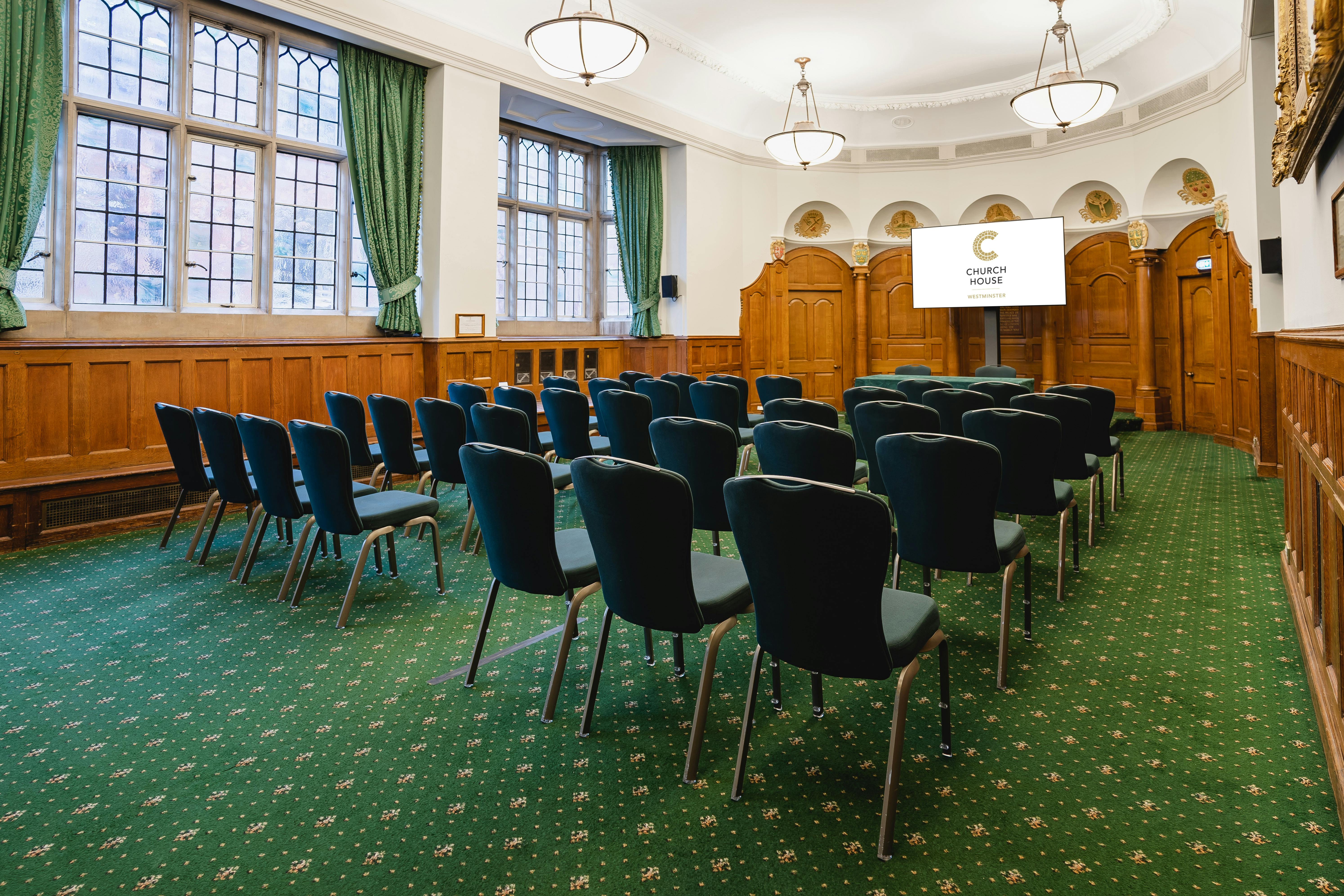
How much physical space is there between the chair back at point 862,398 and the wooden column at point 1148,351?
679cm

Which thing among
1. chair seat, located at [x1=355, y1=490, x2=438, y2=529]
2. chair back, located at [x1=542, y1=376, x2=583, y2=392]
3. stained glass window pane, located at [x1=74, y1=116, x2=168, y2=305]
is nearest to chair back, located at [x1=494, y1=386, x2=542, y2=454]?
chair back, located at [x1=542, y1=376, x2=583, y2=392]

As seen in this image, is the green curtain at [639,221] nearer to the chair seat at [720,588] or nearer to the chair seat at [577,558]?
the chair seat at [577,558]

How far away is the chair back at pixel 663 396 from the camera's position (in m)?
5.80

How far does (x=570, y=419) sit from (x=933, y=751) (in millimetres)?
3204

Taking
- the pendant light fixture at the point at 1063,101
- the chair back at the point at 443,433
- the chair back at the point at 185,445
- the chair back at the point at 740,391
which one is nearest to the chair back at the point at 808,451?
the chair back at the point at 443,433

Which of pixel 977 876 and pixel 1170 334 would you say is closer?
pixel 977 876

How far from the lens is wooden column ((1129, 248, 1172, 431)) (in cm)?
1005

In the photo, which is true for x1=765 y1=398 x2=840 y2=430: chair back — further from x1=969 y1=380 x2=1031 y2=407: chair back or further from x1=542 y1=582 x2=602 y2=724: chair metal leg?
x1=542 y1=582 x2=602 y2=724: chair metal leg

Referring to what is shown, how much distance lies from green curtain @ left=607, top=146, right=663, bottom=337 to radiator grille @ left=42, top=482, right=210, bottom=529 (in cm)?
600

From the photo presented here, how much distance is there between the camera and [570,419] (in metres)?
4.99

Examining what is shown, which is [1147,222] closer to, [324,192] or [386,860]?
[324,192]

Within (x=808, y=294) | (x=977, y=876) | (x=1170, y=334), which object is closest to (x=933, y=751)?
(x=977, y=876)

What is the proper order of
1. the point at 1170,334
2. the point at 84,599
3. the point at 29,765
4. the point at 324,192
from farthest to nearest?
the point at 1170,334 < the point at 324,192 < the point at 84,599 < the point at 29,765

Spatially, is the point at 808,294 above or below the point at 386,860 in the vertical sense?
above
